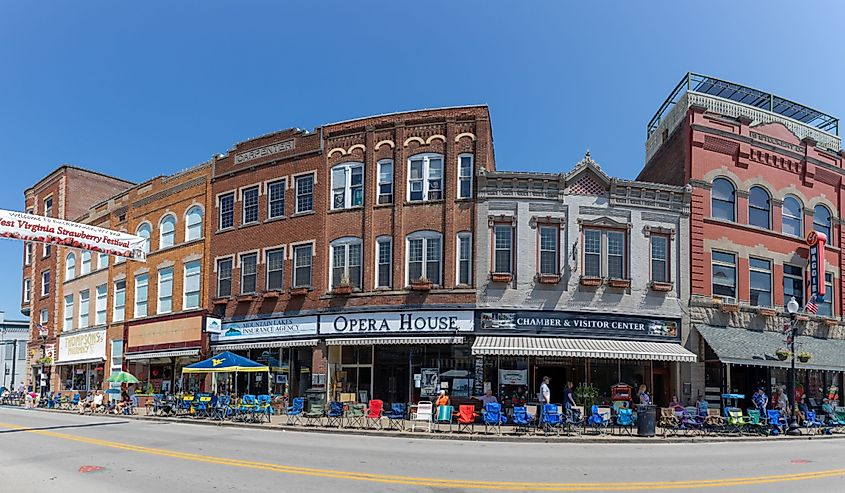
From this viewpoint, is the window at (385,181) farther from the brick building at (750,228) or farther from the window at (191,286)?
the brick building at (750,228)

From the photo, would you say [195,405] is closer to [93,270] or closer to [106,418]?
[106,418]

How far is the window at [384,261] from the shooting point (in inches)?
1110

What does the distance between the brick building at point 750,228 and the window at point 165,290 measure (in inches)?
989

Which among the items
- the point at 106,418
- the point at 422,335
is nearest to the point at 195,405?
the point at 106,418

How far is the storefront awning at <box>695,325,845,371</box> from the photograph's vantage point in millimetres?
25766

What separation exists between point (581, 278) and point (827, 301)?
13221 mm

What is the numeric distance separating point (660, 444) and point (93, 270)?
3639 cm

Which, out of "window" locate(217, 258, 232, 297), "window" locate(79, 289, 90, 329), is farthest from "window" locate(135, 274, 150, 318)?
"window" locate(217, 258, 232, 297)

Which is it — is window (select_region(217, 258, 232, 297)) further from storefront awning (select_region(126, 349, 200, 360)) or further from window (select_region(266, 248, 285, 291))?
storefront awning (select_region(126, 349, 200, 360))

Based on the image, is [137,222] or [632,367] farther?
[137,222]

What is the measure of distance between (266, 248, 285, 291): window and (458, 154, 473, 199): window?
8.80m

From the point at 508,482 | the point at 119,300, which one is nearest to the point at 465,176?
the point at 508,482

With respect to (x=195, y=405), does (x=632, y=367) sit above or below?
above

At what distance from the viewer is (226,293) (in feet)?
107
